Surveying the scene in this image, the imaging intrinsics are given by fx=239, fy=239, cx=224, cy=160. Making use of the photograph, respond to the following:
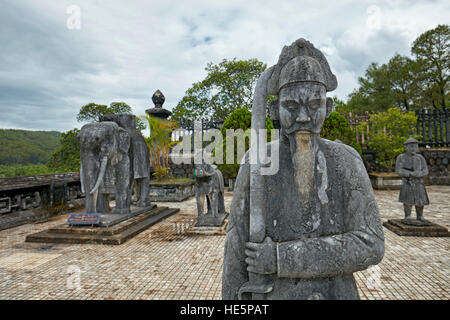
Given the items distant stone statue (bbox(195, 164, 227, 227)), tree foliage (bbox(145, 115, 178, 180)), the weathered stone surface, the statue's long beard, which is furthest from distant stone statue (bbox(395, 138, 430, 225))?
tree foliage (bbox(145, 115, 178, 180))

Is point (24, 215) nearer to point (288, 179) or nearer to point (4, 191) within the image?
point (4, 191)

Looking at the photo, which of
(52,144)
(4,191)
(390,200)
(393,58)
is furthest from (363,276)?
(52,144)

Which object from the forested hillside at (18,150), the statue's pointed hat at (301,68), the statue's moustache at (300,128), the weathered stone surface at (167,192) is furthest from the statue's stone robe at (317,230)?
the forested hillside at (18,150)

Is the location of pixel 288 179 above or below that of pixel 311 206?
above

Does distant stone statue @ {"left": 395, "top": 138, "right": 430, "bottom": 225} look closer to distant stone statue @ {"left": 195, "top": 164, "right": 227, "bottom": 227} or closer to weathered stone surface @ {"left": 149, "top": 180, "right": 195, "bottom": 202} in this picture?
distant stone statue @ {"left": 195, "top": 164, "right": 227, "bottom": 227}

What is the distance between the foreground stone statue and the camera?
1.26m

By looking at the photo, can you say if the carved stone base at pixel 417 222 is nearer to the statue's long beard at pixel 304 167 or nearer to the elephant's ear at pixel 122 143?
the statue's long beard at pixel 304 167

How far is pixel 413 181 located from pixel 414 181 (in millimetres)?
20

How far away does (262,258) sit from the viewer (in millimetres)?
1232

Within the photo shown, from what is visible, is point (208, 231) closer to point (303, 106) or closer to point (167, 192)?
point (303, 106)

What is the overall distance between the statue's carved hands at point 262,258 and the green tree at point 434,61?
964 inches

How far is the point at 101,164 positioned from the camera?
5.95 metres
